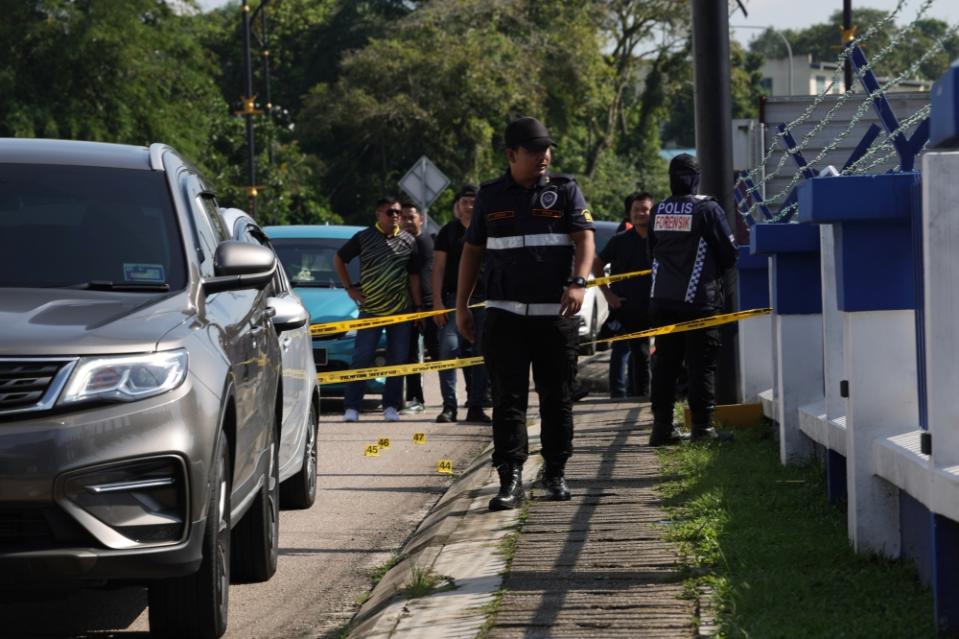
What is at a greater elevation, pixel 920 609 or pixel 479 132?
pixel 479 132

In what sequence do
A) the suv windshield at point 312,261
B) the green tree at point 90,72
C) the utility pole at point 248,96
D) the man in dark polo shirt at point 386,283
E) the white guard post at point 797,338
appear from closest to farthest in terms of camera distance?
the white guard post at point 797,338, the man in dark polo shirt at point 386,283, the suv windshield at point 312,261, the utility pole at point 248,96, the green tree at point 90,72

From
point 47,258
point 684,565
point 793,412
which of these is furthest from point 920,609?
point 793,412

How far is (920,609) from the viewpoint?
5.48 meters

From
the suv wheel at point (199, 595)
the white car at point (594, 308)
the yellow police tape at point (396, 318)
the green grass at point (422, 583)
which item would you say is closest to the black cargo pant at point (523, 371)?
the green grass at point (422, 583)

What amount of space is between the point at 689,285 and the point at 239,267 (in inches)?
206

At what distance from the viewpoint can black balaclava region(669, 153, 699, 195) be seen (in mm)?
11219

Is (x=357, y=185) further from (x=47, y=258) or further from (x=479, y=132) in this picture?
(x=47, y=258)

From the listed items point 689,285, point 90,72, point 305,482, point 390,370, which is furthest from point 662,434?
point 90,72

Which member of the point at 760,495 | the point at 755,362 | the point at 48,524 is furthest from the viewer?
the point at 755,362

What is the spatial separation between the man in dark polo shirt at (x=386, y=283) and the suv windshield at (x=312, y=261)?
165 centimetres

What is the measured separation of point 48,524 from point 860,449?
9.31 feet

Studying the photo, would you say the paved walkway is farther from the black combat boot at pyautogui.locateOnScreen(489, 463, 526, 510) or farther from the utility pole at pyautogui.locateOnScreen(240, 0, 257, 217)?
the utility pole at pyautogui.locateOnScreen(240, 0, 257, 217)

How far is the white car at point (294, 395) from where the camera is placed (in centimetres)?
845

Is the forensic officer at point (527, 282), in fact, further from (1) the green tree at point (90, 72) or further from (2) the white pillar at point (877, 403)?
→ (1) the green tree at point (90, 72)
